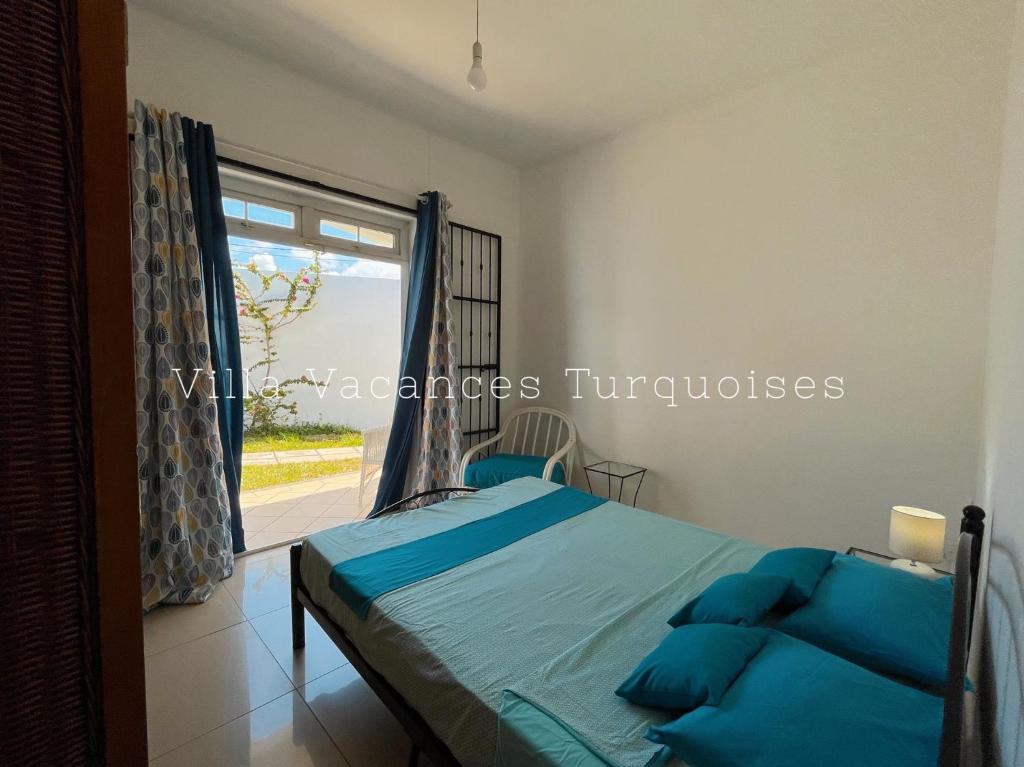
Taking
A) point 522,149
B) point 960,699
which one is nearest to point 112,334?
point 960,699

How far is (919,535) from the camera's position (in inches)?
70.0

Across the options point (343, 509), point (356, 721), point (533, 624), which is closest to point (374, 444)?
point (343, 509)

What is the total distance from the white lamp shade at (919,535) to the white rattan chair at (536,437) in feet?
6.38

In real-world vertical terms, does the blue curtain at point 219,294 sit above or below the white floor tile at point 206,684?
above

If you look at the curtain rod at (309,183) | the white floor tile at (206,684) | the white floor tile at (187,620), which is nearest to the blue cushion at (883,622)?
the white floor tile at (206,684)

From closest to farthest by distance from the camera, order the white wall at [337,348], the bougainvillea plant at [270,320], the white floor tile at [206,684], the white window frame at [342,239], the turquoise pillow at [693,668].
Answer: the turquoise pillow at [693,668], the white floor tile at [206,684], the white window frame at [342,239], the bougainvillea plant at [270,320], the white wall at [337,348]

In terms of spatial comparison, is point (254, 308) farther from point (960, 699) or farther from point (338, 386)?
point (960, 699)

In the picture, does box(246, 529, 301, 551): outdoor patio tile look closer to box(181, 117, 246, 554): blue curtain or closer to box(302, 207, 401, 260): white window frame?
box(181, 117, 246, 554): blue curtain

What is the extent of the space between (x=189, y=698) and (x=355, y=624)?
0.87 metres

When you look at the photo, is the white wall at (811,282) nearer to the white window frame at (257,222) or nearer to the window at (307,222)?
the window at (307,222)

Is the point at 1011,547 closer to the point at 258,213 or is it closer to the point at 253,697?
the point at 253,697

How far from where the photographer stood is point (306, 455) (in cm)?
465

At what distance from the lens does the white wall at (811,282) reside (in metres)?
2.07

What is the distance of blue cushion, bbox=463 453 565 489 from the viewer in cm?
322
